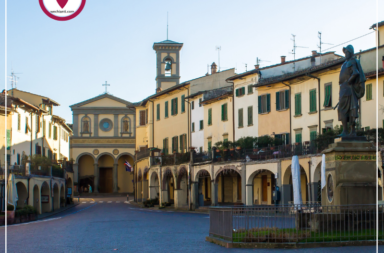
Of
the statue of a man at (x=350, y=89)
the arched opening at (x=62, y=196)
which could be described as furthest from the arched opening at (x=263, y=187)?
the statue of a man at (x=350, y=89)

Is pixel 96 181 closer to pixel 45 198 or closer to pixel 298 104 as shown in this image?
pixel 45 198

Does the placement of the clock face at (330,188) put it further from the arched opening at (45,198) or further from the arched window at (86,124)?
the arched window at (86,124)

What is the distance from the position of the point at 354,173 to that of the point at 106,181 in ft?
226

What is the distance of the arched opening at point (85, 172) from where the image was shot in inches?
3127

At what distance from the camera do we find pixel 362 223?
46.4 feet

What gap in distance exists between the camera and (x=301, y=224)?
1455cm

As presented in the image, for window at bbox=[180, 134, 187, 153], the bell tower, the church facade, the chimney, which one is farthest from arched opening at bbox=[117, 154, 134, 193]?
the chimney

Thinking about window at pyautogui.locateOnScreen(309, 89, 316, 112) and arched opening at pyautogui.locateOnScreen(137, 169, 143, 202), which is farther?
arched opening at pyautogui.locateOnScreen(137, 169, 143, 202)

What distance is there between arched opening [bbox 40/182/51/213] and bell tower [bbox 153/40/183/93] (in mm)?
19633

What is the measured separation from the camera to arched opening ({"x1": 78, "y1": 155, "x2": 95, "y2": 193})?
79438mm

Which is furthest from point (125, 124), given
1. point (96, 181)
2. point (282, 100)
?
point (282, 100)

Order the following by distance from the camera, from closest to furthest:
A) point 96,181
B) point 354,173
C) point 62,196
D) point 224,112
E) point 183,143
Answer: point 354,173, point 224,112, point 62,196, point 183,143, point 96,181

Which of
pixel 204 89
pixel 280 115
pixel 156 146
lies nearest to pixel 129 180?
pixel 156 146

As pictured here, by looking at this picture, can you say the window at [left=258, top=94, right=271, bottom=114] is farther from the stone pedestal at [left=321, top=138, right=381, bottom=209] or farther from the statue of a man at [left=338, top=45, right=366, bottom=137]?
the stone pedestal at [left=321, top=138, right=381, bottom=209]
